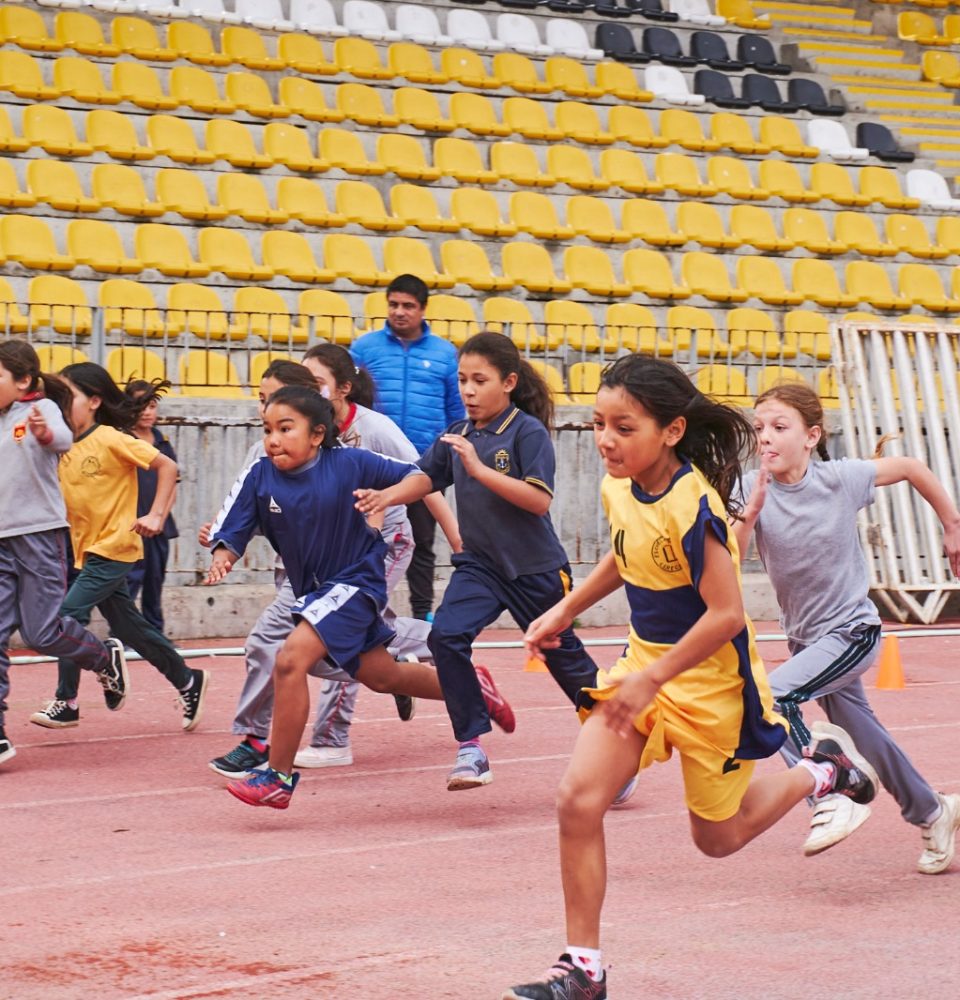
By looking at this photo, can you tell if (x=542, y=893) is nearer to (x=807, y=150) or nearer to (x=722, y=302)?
(x=722, y=302)

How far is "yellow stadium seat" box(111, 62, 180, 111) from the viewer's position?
56.5 feet

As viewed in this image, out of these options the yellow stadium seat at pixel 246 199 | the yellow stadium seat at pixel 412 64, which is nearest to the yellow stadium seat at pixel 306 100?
the yellow stadium seat at pixel 412 64

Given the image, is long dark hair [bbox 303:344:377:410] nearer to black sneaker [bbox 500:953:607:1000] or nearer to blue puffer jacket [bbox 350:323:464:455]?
Result: blue puffer jacket [bbox 350:323:464:455]

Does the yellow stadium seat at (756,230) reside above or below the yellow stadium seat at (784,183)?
below

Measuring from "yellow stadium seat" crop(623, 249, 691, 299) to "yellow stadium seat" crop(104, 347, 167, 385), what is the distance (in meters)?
6.28

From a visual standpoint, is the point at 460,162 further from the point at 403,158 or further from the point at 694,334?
the point at 694,334

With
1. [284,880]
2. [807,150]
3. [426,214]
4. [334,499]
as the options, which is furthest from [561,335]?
[284,880]

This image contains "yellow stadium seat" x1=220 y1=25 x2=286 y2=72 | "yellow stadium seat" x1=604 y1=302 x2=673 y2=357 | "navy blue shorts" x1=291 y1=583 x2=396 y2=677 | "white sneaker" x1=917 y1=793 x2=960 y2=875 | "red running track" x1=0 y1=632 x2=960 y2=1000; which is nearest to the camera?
"red running track" x1=0 y1=632 x2=960 y2=1000

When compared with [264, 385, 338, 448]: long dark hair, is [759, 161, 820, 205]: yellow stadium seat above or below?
above

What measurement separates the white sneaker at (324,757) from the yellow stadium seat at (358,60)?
12855mm

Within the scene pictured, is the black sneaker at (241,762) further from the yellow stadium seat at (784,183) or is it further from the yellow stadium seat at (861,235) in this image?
the yellow stadium seat at (784,183)

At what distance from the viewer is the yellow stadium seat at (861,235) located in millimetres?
19406

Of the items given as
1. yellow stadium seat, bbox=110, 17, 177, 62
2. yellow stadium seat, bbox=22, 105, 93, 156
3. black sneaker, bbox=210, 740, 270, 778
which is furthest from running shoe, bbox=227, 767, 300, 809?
yellow stadium seat, bbox=110, 17, 177, 62

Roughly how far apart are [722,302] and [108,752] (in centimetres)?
1146
